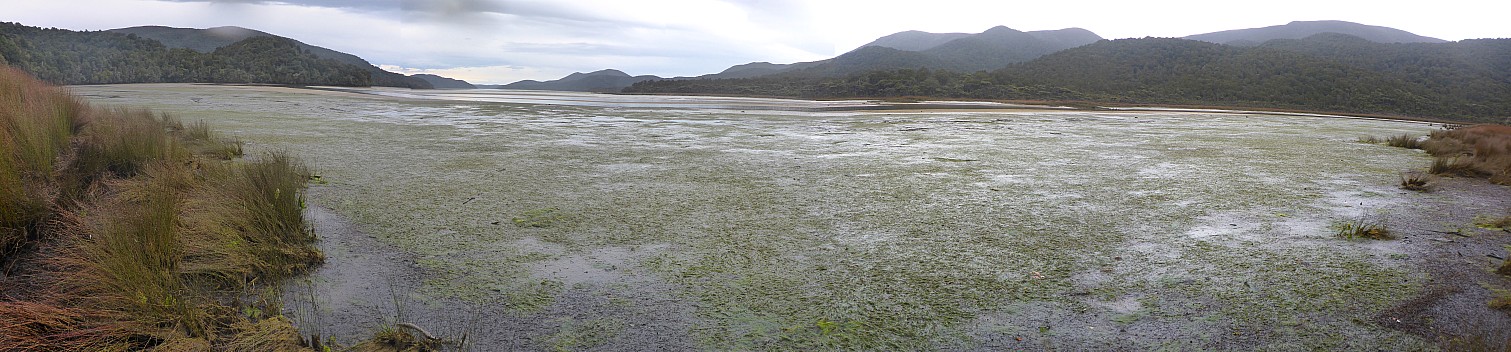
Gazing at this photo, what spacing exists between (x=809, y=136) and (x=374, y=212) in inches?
281

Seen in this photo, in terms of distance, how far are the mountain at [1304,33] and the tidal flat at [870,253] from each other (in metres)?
118

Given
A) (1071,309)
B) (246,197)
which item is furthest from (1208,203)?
(246,197)

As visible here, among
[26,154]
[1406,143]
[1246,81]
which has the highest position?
[1246,81]

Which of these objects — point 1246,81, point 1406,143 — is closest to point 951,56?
point 1246,81

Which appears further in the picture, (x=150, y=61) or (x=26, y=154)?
(x=150, y=61)

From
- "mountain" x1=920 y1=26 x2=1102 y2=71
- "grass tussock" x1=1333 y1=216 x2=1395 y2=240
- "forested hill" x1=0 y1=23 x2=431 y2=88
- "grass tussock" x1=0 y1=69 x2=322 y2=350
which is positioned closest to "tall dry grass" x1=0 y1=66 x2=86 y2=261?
"grass tussock" x1=0 y1=69 x2=322 y2=350

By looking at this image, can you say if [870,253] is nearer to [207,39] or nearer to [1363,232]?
[1363,232]

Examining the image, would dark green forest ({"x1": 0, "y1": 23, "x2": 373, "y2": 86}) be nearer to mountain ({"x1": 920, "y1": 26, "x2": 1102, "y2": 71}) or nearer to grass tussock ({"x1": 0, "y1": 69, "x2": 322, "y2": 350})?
grass tussock ({"x1": 0, "y1": 69, "x2": 322, "y2": 350})

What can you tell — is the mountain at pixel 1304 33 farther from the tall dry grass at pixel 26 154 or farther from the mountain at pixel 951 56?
the tall dry grass at pixel 26 154

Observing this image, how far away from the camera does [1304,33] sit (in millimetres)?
119812

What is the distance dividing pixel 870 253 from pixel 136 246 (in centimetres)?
254

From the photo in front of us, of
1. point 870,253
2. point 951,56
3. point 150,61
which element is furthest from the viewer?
point 951,56

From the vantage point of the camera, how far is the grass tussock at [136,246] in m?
1.85

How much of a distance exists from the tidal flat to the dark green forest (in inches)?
2107
